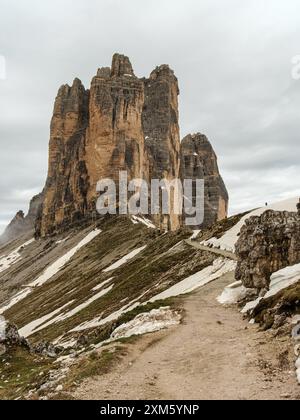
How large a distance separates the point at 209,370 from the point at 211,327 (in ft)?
23.4

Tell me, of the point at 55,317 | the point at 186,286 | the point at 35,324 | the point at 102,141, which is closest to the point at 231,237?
the point at 186,286

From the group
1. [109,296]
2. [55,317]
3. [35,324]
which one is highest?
[109,296]

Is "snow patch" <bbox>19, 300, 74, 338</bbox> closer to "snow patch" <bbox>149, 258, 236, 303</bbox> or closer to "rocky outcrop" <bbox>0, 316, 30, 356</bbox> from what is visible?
"snow patch" <bbox>149, 258, 236, 303</bbox>

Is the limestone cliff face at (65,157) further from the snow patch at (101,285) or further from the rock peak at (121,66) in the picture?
the snow patch at (101,285)

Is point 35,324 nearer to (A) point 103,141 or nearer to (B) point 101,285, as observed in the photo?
(B) point 101,285

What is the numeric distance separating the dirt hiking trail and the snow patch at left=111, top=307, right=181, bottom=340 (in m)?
1.20

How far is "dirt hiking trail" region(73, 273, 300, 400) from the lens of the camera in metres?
14.3

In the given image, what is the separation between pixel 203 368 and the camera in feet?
55.5

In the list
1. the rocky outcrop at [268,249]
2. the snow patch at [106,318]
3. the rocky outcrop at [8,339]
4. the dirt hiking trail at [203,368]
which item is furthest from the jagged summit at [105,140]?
the dirt hiking trail at [203,368]

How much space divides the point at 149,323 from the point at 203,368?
8692 millimetres

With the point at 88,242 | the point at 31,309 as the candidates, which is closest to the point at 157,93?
the point at 88,242

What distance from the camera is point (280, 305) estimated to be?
20.9 metres

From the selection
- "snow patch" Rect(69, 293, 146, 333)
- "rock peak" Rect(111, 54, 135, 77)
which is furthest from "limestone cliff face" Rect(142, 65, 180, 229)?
"snow patch" Rect(69, 293, 146, 333)

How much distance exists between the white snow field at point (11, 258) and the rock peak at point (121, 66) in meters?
66.0
